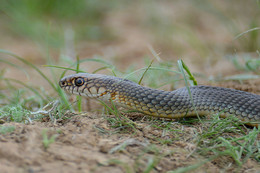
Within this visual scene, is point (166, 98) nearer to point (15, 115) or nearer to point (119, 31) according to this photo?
point (15, 115)

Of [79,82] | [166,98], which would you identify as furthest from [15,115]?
[166,98]

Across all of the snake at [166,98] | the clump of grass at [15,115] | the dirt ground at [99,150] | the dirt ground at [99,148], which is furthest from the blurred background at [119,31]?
the dirt ground at [99,150]

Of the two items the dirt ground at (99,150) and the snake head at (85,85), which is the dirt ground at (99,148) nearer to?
the dirt ground at (99,150)

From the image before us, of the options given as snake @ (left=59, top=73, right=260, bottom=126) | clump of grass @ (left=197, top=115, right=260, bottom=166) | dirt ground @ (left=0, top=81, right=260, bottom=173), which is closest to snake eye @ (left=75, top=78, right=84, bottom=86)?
snake @ (left=59, top=73, right=260, bottom=126)

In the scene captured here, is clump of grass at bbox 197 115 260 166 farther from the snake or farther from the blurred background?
the blurred background

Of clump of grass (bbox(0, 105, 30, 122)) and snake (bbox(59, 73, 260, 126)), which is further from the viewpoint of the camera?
snake (bbox(59, 73, 260, 126))

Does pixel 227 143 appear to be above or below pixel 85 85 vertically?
below

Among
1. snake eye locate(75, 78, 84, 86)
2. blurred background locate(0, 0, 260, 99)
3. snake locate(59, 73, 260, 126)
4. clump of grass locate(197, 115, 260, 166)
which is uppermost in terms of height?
blurred background locate(0, 0, 260, 99)
